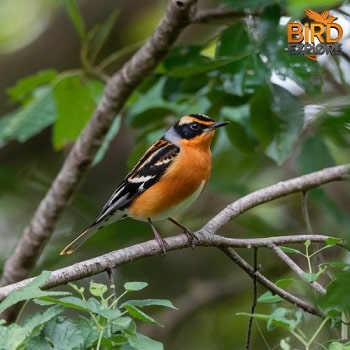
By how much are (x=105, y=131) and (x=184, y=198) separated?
548mm

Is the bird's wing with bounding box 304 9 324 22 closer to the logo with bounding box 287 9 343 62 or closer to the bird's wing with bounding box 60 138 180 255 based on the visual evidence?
the logo with bounding box 287 9 343 62

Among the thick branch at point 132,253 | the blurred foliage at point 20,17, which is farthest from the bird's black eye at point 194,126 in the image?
the blurred foliage at point 20,17

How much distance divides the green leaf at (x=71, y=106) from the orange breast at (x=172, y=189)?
28.2 inches

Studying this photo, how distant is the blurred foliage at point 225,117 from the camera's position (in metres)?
4.09

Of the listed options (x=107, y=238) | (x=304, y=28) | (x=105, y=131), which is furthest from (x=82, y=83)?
(x=304, y=28)

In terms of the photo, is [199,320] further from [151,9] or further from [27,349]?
[27,349]

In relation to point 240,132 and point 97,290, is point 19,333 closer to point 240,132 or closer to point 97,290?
point 97,290

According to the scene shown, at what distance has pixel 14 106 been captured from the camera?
612cm

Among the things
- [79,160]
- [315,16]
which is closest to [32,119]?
[79,160]

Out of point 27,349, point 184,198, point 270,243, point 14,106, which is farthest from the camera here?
point 14,106

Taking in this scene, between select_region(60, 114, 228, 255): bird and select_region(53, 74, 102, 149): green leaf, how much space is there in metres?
0.55

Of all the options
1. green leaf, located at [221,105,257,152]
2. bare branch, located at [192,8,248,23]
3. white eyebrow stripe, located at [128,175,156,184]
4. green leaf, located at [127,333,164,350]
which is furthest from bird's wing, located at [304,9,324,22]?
green leaf, located at [127,333,164,350]

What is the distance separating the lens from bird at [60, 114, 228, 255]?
14.3 feet

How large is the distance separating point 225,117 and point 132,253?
1733mm
